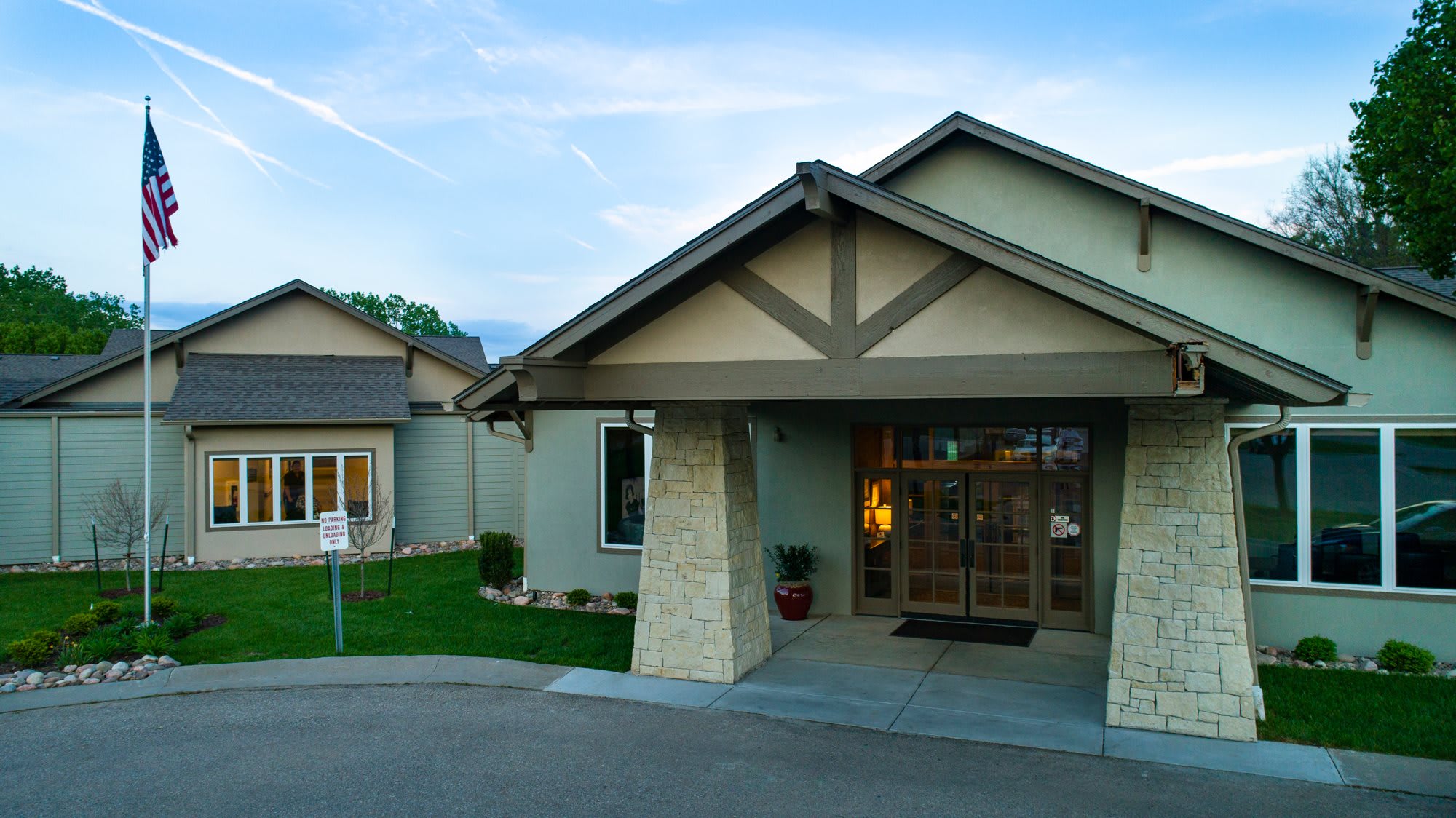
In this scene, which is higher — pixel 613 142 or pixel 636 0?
pixel 636 0

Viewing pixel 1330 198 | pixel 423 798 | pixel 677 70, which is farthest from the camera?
pixel 1330 198

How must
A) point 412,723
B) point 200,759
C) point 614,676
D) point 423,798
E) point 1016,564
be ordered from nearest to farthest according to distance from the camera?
point 423,798 → point 200,759 → point 412,723 → point 614,676 → point 1016,564

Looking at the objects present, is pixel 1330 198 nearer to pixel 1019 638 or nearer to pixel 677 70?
pixel 677 70

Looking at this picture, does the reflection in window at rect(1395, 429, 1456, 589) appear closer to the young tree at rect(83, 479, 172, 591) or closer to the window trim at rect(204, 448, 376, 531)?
the window trim at rect(204, 448, 376, 531)

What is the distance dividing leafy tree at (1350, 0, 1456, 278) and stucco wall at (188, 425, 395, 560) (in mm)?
18297

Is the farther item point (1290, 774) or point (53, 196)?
point (53, 196)

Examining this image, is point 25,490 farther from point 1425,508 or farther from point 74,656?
point 1425,508

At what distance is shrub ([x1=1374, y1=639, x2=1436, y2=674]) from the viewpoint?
372 inches

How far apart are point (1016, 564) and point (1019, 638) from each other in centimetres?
114

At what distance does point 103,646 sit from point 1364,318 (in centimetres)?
1454

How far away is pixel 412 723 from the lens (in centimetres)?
830

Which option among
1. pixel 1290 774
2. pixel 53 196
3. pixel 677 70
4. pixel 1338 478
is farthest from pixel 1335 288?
pixel 53 196

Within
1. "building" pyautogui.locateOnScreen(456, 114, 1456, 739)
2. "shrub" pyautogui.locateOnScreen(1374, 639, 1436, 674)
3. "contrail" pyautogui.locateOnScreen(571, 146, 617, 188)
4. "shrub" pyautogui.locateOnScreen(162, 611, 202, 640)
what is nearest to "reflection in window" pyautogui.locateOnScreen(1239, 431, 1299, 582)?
"building" pyautogui.locateOnScreen(456, 114, 1456, 739)

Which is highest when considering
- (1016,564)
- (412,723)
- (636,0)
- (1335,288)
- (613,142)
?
(636,0)
